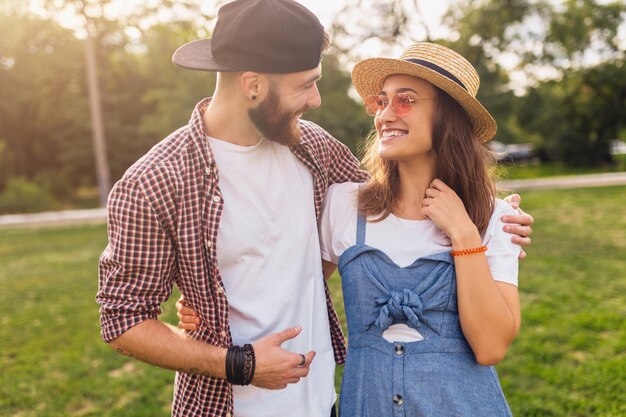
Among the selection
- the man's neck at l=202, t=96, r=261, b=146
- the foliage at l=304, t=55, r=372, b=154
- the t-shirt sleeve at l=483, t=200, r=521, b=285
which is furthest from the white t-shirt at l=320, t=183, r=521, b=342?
the foliage at l=304, t=55, r=372, b=154

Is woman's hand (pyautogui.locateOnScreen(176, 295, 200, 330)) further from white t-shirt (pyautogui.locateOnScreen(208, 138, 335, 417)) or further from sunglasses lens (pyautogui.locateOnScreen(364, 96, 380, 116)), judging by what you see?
sunglasses lens (pyautogui.locateOnScreen(364, 96, 380, 116))

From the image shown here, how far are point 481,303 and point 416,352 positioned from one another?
0.97ft

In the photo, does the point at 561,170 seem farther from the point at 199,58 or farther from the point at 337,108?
the point at 199,58

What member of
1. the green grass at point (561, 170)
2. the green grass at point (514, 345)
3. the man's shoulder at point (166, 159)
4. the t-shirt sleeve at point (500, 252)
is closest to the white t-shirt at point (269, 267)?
the man's shoulder at point (166, 159)

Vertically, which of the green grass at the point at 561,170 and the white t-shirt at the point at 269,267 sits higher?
the green grass at the point at 561,170

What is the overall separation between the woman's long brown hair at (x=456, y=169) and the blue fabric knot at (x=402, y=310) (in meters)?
0.34

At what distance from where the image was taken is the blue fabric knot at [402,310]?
186cm

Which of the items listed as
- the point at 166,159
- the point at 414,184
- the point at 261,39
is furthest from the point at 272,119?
the point at 414,184

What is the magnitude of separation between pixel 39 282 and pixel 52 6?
8.47 m

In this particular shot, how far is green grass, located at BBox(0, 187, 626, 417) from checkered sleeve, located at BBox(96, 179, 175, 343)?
263cm

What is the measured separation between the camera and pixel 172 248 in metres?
1.84

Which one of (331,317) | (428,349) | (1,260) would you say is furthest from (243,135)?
(1,260)

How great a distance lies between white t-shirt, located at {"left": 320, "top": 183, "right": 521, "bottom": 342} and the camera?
6.35 feet

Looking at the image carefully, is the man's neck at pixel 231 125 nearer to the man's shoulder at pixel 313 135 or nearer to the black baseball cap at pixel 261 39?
the black baseball cap at pixel 261 39
